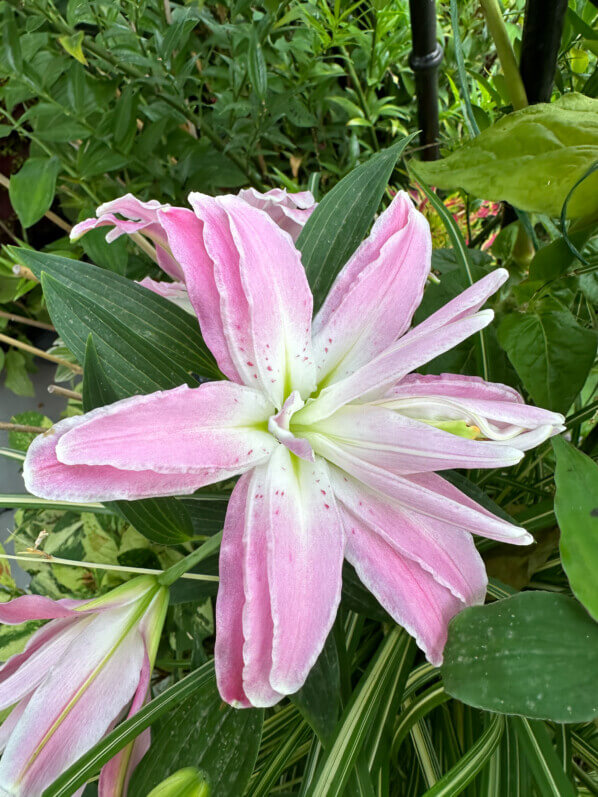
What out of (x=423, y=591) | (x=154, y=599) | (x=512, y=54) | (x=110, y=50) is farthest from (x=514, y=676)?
(x=110, y=50)

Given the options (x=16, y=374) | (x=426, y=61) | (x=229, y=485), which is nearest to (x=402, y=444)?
(x=229, y=485)

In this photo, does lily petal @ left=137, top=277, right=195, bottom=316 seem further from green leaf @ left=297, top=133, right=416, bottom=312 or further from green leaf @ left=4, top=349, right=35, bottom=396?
green leaf @ left=4, top=349, right=35, bottom=396

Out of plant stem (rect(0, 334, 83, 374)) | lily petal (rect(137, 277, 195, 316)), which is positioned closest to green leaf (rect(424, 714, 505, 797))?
lily petal (rect(137, 277, 195, 316))

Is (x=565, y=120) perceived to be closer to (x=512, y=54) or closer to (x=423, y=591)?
(x=512, y=54)

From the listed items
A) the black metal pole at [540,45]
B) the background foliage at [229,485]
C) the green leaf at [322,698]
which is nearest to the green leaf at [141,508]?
the background foliage at [229,485]

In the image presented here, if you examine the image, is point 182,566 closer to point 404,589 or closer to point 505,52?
point 404,589

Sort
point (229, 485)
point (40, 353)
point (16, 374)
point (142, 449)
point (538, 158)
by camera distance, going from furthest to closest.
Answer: point (16, 374), point (40, 353), point (229, 485), point (538, 158), point (142, 449)
